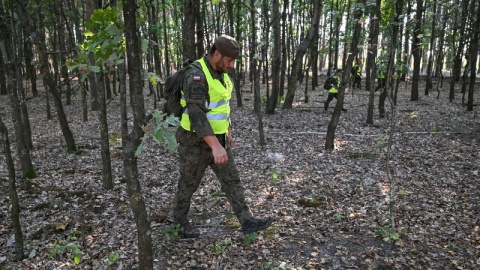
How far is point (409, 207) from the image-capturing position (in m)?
5.07

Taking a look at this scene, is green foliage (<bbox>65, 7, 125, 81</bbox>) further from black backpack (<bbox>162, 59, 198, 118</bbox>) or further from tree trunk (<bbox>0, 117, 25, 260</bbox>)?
tree trunk (<bbox>0, 117, 25, 260</bbox>)

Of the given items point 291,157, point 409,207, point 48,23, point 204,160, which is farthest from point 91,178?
point 48,23

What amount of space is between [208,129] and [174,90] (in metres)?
0.61

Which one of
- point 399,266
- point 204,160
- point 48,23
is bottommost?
point 399,266

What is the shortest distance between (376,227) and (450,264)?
950mm

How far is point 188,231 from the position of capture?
4.21 meters

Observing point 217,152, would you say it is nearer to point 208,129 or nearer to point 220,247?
point 208,129

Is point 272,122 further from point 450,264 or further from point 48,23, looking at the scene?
point 48,23

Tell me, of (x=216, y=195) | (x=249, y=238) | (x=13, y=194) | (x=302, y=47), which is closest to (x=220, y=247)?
(x=249, y=238)

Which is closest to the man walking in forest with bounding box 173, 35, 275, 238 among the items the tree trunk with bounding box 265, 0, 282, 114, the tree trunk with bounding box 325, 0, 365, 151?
the tree trunk with bounding box 325, 0, 365, 151

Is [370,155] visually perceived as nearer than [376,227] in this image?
No

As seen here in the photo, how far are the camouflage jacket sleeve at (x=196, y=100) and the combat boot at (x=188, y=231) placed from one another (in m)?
1.45

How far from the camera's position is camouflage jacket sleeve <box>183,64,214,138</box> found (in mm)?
3348

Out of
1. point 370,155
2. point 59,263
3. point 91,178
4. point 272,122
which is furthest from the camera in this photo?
point 272,122
